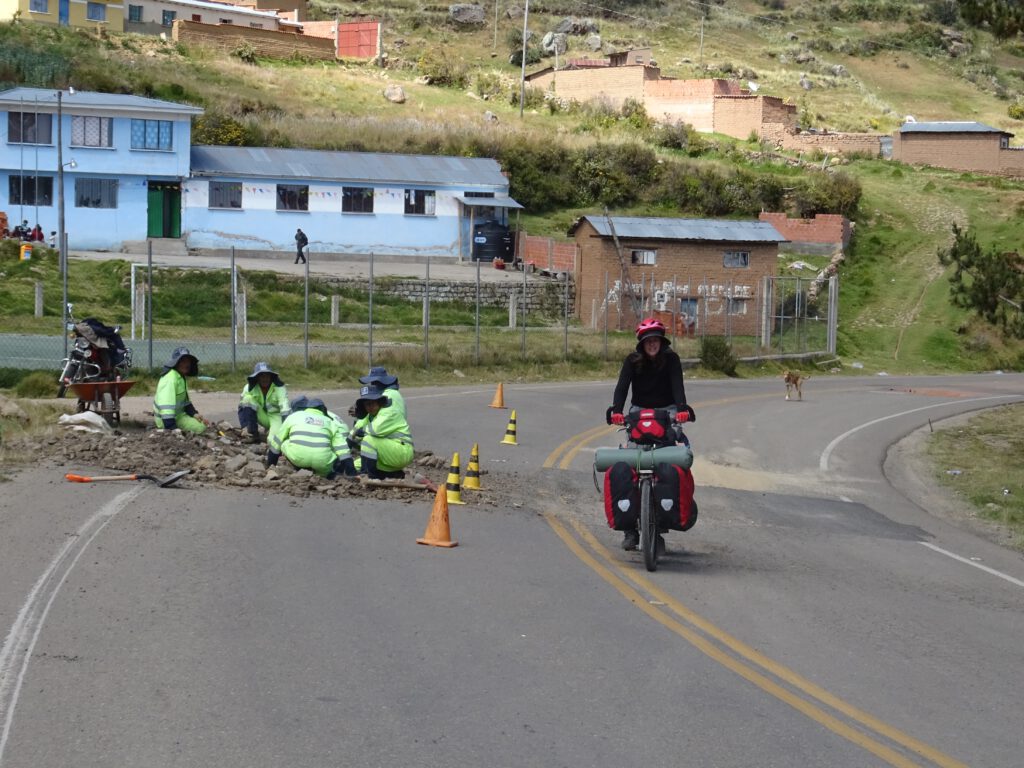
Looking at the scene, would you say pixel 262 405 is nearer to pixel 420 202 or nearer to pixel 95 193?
pixel 95 193

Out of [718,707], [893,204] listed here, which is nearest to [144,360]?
[718,707]

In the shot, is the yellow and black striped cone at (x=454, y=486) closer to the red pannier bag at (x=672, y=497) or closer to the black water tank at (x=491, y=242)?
the red pannier bag at (x=672, y=497)

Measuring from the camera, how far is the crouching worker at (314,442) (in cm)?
1435

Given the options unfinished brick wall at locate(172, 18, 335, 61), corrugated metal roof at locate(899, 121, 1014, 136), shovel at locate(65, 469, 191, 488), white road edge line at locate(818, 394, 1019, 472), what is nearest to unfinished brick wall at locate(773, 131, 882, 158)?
corrugated metal roof at locate(899, 121, 1014, 136)

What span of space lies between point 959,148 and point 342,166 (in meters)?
36.6

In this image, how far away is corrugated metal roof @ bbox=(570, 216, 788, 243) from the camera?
162 feet

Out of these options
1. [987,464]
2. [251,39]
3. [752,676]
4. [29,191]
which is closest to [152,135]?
[29,191]

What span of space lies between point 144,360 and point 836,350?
2837cm

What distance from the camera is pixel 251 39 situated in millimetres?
86500

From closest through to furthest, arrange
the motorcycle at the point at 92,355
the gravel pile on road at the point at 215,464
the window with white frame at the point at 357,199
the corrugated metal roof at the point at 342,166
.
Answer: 1. the gravel pile on road at the point at 215,464
2. the motorcycle at the point at 92,355
3. the corrugated metal roof at the point at 342,166
4. the window with white frame at the point at 357,199

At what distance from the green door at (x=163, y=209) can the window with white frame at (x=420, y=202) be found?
9.49 metres

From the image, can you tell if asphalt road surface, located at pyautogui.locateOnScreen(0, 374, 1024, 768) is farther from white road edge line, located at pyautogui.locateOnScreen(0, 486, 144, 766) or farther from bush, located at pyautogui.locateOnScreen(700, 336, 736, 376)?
bush, located at pyautogui.locateOnScreen(700, 336, 736, 376)

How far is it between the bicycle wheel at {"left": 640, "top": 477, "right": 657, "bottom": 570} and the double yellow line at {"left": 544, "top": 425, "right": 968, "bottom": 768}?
159 mm

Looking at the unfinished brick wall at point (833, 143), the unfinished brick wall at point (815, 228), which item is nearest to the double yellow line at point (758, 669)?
the unfinished brick wall at point (815, 228)
